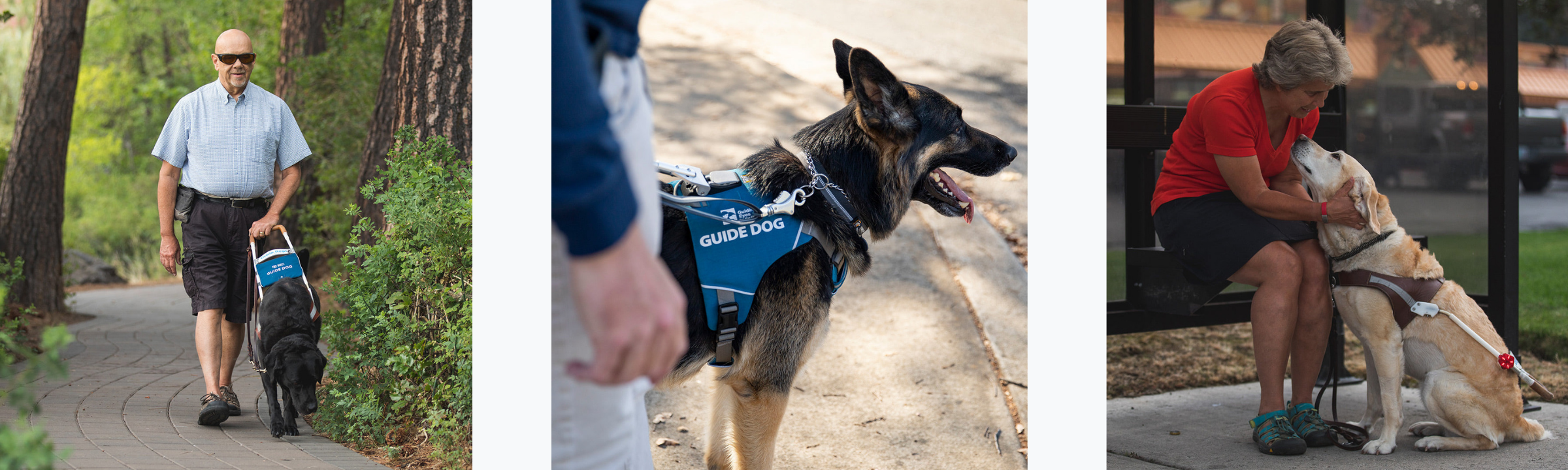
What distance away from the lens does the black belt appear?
10.8 feet

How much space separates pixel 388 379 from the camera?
126 inches

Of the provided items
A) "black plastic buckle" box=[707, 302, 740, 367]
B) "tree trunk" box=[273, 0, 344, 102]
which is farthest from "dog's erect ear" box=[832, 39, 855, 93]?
"tree trunk" box=[273, 0, 344, 102]

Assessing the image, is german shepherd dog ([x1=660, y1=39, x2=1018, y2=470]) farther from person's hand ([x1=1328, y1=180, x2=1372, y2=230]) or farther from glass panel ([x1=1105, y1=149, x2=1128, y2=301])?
person's hand ([x1=1328, y1=180, x2=1372, y2=230])

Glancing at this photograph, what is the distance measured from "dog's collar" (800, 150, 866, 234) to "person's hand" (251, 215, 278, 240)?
2.12m

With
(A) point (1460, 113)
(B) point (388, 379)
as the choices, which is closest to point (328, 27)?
(B) point (388, 379)

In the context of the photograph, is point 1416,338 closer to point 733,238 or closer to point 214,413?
point 733,238

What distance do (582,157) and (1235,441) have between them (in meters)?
3.08

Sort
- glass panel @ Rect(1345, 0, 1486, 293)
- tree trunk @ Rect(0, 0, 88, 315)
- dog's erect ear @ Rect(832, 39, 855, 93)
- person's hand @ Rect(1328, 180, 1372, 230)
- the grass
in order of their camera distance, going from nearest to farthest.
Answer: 1. dog's erect ear @ Rect(832, 39, 855, 93)
2. person's hand @ Rect(1328, 180, 1372, 230)
3. glass panel @ Rect(1345, 0, 1486, 293)
4. the grass
5. tree trunk @ Rect(0, 0, 88, 315)

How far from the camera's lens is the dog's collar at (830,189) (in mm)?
2609

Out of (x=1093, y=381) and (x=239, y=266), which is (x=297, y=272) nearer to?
(x=239, y=266)

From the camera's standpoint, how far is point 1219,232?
3289 mm

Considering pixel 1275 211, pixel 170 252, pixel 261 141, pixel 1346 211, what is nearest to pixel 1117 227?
pixel 1275 211

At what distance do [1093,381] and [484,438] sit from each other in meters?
1.89

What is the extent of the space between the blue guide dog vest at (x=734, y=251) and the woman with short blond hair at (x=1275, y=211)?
177cm
